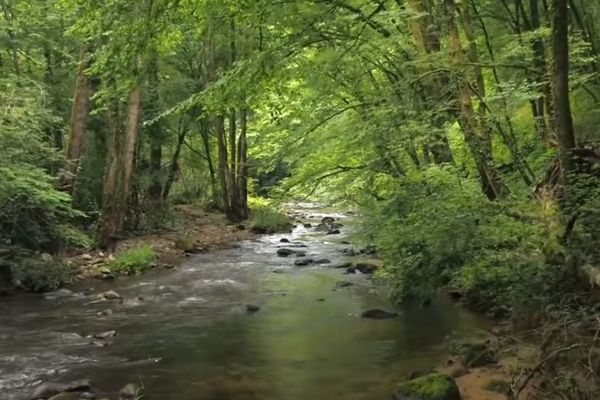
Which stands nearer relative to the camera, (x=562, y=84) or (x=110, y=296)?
(x=562, y=84)

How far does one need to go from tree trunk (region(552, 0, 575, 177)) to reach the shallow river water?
329cm

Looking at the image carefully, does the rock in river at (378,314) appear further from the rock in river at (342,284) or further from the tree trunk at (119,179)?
the tree trunk at (119,179)

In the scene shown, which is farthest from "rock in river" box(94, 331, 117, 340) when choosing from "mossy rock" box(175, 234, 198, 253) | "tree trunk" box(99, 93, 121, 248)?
"mossy rock" box(175, 234, 198, 253)

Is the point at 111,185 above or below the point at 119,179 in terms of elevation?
below

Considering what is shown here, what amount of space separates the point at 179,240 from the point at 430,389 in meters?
14.5

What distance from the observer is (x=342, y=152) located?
46.3 ft

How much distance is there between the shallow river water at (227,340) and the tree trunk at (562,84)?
10.8ft

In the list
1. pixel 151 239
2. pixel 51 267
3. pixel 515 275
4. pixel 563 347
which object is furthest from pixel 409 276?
pixel 151 239

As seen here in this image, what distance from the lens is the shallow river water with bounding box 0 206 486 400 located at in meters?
7.90

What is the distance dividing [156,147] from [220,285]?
1095cm

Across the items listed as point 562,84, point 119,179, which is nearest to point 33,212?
point 119,179

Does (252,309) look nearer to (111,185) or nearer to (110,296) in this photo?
(110,296)

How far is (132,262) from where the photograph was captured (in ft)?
54.0

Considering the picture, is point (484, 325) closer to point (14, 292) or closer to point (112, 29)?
point (112, 29)
